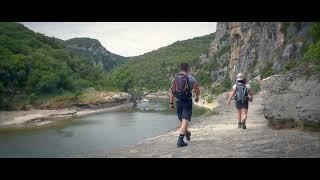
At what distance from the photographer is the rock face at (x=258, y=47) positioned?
40.5m

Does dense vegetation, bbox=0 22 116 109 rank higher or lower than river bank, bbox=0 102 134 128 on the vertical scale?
higher

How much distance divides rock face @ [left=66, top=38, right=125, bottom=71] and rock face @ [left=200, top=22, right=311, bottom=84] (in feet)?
176

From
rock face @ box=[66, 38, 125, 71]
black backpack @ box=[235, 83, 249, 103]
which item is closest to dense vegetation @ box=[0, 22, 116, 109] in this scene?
black backpack @ box=[235, 83, 249, 103]

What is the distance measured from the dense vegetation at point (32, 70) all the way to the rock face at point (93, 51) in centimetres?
5656

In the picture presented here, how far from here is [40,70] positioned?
188 ft

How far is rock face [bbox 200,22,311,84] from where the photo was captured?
40.5 metres

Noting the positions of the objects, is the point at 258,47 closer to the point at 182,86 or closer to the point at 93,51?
the point at 182,86

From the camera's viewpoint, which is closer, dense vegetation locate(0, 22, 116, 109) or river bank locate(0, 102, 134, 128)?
river bank locate(0, 102, 134, 128)

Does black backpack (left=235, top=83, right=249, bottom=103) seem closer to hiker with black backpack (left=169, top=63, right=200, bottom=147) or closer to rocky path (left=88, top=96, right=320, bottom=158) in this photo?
rocky path (left=88, top=96, right=320, bottom=158)

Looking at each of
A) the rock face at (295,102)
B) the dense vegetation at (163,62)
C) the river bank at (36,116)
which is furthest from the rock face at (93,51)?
the rock face at (295,102)

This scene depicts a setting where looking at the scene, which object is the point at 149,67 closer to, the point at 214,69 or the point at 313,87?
the point at 214,69

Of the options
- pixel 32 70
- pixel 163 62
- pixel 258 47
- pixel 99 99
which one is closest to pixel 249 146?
pixel 99 99
